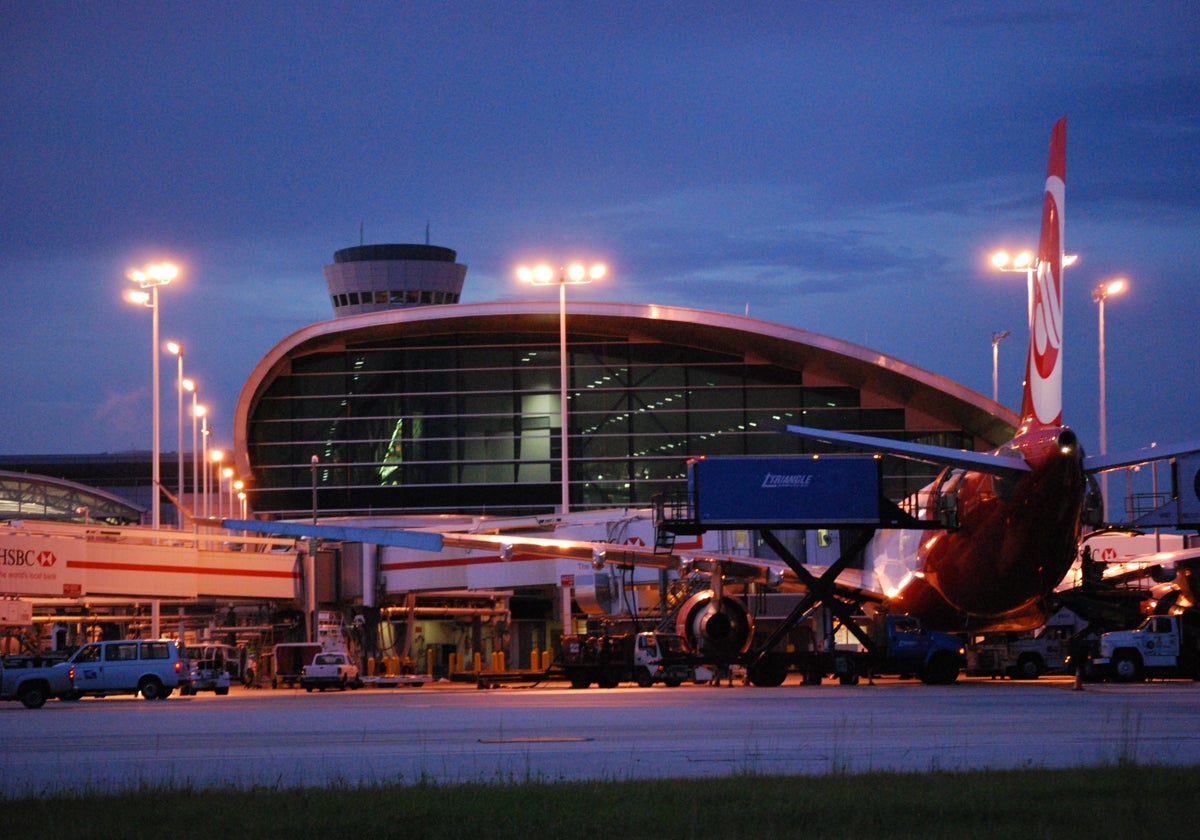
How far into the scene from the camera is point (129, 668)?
42.1 m

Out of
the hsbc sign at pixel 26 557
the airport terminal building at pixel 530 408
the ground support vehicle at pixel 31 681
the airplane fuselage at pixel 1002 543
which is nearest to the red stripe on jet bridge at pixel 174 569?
the hsbc sign at pixel 26 557

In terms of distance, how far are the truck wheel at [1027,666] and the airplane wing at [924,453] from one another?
1784cm

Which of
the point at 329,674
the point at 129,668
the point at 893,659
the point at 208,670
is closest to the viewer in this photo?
the point at 893,659

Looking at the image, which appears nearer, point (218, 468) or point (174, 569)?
point (174, 569)

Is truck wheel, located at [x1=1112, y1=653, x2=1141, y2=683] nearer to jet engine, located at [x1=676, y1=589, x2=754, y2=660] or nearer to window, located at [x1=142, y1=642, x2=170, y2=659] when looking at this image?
jet engine, located at [x1=676, y1=589, x2=754, y2=660]

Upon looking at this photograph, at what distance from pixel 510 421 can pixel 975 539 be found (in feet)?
166

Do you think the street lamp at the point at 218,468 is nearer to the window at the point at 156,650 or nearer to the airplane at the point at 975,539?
the airplane at the point at 975,539

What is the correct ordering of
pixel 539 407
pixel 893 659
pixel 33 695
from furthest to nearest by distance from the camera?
pixel 539 407
pixel 893 659
pixel 33 695

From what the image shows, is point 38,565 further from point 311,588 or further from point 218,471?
point 218,471

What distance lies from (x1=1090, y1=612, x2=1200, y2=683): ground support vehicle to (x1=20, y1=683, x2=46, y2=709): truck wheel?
2838 cm

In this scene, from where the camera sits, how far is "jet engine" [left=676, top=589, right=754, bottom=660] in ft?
137

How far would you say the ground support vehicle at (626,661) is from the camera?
45.2 metres

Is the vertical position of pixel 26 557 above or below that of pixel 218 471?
below

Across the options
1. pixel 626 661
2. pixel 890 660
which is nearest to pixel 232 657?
pixel 626 661
